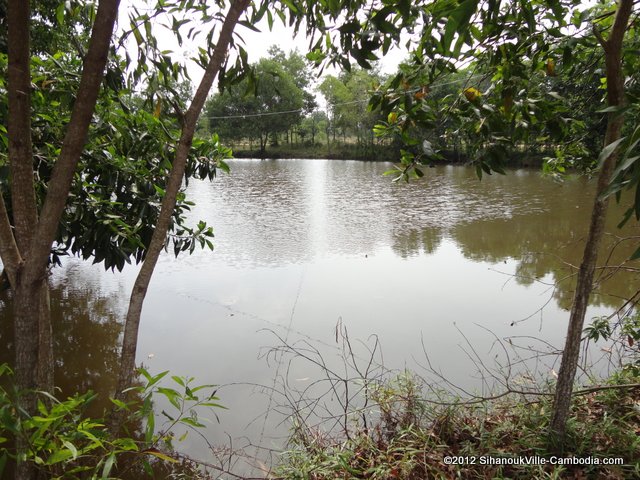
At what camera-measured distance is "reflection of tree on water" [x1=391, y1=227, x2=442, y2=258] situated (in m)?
6.67

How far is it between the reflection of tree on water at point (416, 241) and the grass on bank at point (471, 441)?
4.23m

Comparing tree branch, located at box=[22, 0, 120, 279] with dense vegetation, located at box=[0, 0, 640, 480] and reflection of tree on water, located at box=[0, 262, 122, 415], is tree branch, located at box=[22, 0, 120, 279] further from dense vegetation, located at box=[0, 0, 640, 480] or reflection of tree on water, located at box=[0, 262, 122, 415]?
reflection of tree on water, located at box=[0, 262, 122, 415]

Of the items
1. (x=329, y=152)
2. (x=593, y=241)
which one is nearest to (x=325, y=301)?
(x=593, y=241)

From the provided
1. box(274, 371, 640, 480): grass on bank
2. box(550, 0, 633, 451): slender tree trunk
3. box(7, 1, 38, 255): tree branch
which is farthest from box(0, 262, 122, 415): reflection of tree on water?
box(550, 0, 633, 451): slender tree trunk

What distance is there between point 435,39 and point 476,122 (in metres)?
0.35

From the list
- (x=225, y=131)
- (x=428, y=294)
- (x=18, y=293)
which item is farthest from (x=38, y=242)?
(x=225, y=131)

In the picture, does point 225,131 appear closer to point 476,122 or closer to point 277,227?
point 277,227

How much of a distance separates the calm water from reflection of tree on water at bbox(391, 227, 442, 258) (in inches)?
1.2

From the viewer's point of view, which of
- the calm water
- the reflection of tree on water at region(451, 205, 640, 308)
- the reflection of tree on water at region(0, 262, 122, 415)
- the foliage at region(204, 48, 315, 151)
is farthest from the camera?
the foliage at region(204, 48, 315, 151)

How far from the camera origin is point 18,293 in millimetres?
1321

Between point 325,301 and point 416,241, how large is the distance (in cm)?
305

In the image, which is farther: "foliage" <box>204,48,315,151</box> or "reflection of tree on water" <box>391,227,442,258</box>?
"foliage" <box>204,48,315,151</box>

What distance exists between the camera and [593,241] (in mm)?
1734

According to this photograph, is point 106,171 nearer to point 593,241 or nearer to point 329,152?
point 593,241
